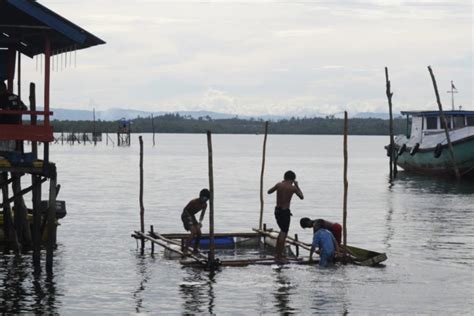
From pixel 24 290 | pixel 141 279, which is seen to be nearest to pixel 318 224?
pixel 141 279

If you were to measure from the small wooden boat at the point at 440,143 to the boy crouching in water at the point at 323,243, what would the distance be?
33661 mm

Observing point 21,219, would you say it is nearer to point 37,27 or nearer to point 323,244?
point 37,27

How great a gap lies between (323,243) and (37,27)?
7502 millimetres

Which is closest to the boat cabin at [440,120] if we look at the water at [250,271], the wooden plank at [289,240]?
the water at [250,271]

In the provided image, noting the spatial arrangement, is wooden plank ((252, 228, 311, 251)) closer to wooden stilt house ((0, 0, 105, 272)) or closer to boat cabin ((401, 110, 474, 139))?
wooden stilt house ((0, 0, 105, 272))

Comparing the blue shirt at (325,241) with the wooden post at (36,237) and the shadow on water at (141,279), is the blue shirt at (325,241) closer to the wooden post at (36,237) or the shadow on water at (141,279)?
the shadow on water at (141,279)

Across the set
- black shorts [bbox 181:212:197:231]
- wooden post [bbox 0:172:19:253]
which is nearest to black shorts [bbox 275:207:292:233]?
black shorts [bbox 181:212:197:231]

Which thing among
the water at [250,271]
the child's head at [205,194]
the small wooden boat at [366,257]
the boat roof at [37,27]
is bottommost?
the water at [250,271]

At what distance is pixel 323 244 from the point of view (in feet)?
74.5

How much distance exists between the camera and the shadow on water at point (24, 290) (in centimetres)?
1838

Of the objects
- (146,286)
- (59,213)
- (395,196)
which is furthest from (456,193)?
(146,286)

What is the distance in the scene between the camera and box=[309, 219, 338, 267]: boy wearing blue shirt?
22.5m

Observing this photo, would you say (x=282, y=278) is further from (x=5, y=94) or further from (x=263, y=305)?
(x=5, y=94)

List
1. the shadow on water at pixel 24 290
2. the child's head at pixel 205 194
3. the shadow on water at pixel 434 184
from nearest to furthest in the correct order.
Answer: the shadow on water at pixel 24 290 → the child's head at pixel 205 194 → the shadow on water at pixel 434 184
